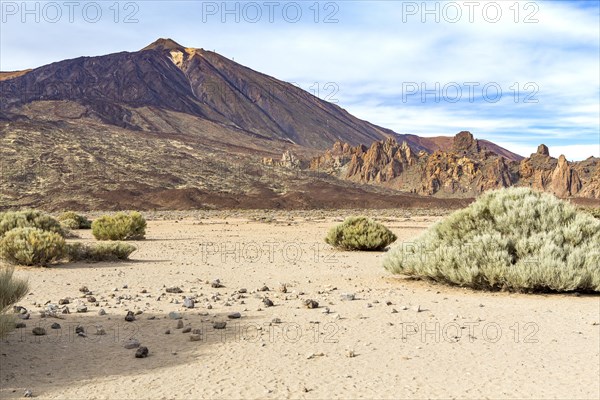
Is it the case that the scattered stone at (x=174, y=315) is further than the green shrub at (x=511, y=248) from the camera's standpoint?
No

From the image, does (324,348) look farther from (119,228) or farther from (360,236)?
(119,228)

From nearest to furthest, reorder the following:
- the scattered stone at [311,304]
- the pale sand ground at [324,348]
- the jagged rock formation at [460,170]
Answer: the pale sand ground at [324,348] → the scattered stone at [311,304] → the jagged rock formation at [460,170]

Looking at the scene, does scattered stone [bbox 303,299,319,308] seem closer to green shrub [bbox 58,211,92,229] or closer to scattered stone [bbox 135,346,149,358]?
scattered stone [bbox 135,346,149,358]

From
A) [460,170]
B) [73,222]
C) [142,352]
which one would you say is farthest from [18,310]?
[460,170]

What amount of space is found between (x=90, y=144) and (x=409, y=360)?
8774 cm

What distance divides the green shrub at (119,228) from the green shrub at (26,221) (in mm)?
1760

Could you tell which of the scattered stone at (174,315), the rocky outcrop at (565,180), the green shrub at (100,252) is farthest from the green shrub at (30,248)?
the rocky outcrop at (565,180)

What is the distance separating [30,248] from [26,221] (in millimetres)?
6292

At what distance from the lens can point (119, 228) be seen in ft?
76.8

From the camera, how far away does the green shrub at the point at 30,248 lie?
13.9 metres

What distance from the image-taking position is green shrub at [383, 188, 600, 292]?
1033 cm

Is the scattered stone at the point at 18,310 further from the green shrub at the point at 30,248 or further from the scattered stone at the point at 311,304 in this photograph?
the green shrub at the point at 30,248

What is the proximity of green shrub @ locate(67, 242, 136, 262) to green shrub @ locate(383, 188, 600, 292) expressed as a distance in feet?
23.6

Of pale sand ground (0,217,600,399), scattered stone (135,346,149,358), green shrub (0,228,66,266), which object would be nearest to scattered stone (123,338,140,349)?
pale sand ground (0,217,600,399)
